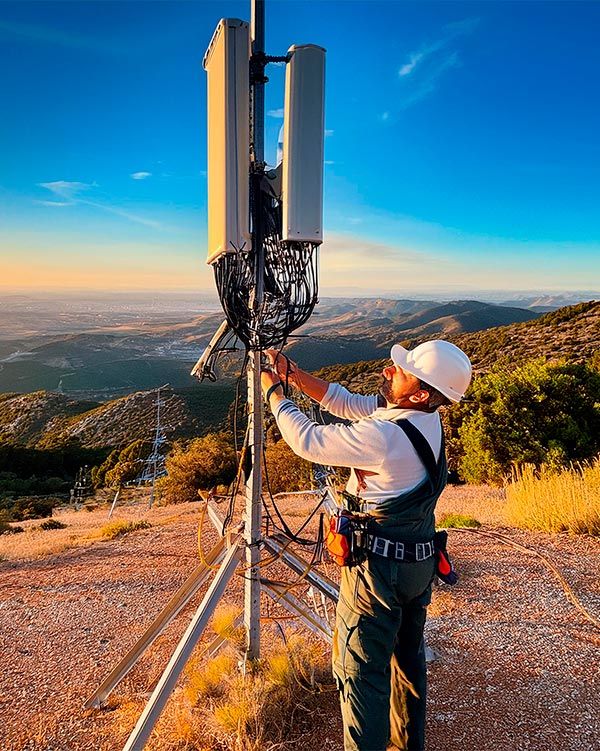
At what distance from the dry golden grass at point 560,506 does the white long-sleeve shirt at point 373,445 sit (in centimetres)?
562

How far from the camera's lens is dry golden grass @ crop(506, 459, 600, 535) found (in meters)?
6.87

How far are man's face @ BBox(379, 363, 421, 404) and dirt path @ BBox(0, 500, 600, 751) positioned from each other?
2292mm

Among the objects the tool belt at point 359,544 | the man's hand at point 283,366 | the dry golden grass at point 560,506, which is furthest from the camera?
the dry golden grass at point 560,506

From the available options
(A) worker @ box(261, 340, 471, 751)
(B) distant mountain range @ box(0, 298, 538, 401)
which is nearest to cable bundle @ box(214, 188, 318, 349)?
(A) worker @ box(261, 340, 471, 751)

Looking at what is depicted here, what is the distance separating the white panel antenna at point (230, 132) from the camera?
2.65 meters

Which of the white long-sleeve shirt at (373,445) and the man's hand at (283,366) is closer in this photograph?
the white long-sleeve shirt at (373,445)

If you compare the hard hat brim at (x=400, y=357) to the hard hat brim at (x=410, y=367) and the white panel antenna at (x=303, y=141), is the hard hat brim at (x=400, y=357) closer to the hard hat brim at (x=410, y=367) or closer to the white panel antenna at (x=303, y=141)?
the hard hat brim at (x=410, y=367)

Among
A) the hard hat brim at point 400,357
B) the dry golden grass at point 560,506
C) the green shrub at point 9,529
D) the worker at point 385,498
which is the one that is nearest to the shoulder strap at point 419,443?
the worker at point 385,498

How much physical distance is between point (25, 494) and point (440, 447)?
35.2m

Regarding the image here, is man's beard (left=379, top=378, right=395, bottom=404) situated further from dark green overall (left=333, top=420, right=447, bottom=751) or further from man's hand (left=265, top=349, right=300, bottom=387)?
man's hand (left=265, top=349, right=300, bottom=387)

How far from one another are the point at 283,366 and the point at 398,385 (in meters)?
0.77

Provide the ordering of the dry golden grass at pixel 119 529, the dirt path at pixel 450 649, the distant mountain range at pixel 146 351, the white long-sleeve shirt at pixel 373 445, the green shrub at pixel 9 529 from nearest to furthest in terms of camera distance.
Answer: the white long-sleeve shirt at pixel 373 445 → the dirt path at pixel 450 649 → the dry golden grass at pixel 119 529 → the green shrub at pixel 9 529 → the distant mountain range at pixel 146 351

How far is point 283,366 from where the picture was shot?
2959 millimetres

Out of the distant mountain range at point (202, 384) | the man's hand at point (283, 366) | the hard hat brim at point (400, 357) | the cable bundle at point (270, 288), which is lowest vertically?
the distant mountain range at point (202, 384)
